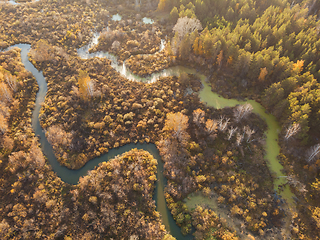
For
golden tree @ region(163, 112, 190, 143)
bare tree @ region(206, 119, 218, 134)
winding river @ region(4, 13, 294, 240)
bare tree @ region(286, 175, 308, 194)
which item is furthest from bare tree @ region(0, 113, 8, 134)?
bare tree @ region(286, 175, 308, 194)

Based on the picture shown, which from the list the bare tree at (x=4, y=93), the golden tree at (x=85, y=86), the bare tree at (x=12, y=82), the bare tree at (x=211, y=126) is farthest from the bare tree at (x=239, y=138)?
the bare tree at (x=12, y=82)

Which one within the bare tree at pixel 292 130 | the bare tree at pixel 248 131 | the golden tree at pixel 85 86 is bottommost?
the golden tree at pixel 85 86

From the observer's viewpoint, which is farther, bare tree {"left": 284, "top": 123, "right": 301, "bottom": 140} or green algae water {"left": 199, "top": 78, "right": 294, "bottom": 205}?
bare tree {"left": 284, "top": 123, "right": 301, "bottom": 140}

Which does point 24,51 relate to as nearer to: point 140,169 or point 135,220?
point 140,169

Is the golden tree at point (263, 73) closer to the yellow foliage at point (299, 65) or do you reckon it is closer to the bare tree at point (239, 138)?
the yellow foliage at point (299, 65)

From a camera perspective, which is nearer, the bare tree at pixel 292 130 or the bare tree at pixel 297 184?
the bare tree at pixel 297 184

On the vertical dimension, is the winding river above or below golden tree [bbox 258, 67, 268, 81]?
below

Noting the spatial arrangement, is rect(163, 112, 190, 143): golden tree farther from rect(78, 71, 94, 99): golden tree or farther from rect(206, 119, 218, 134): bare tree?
rect(78, 71, 94, 99): golden tree
